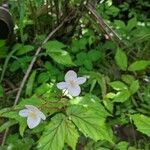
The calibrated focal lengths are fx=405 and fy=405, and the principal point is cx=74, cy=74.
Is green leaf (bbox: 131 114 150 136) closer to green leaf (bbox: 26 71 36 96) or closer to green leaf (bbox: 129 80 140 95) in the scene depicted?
green leaf (bbox: 129 80 140 95)

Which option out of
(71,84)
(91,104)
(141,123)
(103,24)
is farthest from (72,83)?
(103,24)

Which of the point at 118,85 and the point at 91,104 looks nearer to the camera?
the point at 91,104

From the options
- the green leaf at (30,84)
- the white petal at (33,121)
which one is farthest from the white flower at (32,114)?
the green leaf at (30,84)

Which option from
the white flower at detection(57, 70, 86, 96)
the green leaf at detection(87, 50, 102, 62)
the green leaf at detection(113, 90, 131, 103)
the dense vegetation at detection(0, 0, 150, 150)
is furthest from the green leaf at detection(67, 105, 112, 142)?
the green leaf at detection(87, 50, 102, 62)

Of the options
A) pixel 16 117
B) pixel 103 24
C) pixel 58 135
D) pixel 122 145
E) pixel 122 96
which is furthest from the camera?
pixel 103 24

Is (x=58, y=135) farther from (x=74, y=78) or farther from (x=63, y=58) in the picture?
(x=63, y=58)

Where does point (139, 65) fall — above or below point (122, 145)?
above

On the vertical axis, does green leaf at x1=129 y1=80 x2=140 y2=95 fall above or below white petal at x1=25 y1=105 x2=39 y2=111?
below
